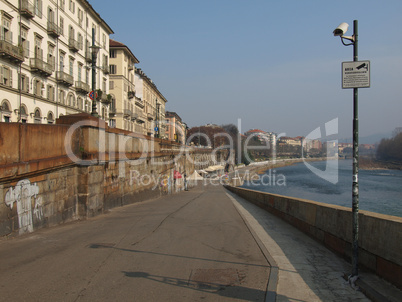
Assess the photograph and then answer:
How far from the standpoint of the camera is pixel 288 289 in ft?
17.9

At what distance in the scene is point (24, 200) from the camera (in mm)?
8547

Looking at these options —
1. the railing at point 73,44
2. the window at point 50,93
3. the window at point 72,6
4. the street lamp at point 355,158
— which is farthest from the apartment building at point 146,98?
the street lamp at point 355,158

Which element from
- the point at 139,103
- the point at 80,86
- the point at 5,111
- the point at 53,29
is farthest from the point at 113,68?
the point at 5,111

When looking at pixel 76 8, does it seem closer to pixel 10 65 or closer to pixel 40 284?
pixel 10 65

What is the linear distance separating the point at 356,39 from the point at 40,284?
646 centimetres

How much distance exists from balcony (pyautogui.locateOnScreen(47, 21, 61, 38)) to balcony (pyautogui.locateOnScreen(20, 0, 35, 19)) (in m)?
3.32

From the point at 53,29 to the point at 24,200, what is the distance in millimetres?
29701

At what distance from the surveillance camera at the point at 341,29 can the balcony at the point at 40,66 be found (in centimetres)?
2978

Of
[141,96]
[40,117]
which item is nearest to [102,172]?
[40,117]

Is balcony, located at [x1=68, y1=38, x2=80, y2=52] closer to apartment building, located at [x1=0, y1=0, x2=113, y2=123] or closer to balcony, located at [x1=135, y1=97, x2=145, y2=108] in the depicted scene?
apartment building, located at [x1=0, y1=0, x2=113, y2=123]

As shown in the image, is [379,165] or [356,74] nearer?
[356,74]

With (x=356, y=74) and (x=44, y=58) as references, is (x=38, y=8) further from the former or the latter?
(x=356, y=74)

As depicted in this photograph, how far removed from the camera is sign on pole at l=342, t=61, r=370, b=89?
232 inches

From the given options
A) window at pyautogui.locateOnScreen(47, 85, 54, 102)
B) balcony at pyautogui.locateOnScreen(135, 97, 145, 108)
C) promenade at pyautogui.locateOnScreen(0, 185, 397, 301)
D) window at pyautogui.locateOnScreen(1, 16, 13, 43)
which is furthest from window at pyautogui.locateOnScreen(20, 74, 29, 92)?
balcony at pyautogui.locateOnScreen(135, 97, 145, 108)
